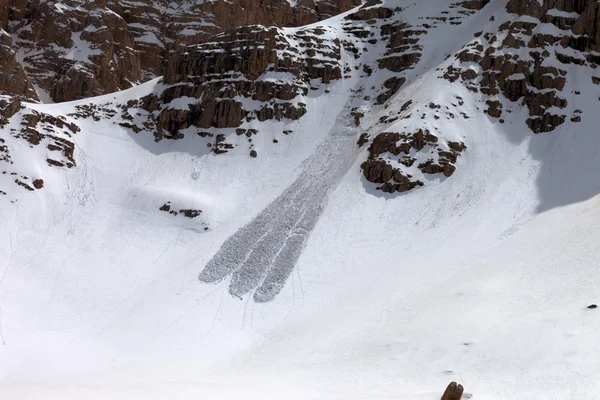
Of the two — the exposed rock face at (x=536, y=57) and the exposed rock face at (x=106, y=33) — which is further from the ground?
the exposed rock face at (x=536, y=57)

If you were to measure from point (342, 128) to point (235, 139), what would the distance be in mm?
12322

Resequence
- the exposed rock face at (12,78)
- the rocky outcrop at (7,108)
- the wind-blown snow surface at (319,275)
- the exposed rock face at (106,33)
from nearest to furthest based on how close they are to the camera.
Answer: the wind-blown snow surface at (319,275)
the rocky outcrop at (7,108)
the exposed rock face at (12,78)
the exposed rock face at (106,33)

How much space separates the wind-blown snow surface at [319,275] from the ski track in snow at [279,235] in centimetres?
88

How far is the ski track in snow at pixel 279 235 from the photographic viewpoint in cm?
4838

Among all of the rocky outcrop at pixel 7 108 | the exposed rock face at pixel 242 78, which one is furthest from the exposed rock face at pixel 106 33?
the exposed rock face at pixel 242 78

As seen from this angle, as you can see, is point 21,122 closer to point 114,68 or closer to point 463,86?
point 114,68

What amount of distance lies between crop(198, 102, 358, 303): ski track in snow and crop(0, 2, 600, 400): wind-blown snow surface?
877 millimetres

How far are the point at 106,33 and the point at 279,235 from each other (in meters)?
60.6

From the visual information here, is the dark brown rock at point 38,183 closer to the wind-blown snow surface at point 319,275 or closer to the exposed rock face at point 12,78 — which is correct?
the wind-blown snow surface at point 319,275

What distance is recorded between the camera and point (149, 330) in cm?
4306

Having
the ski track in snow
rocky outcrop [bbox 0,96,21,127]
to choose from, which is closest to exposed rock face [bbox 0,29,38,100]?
rocky outcrop [bbox 0,96,21,127]

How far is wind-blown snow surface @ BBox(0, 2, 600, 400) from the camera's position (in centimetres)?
3209

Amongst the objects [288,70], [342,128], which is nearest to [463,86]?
[342,128]

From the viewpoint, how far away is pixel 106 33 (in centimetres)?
9662
